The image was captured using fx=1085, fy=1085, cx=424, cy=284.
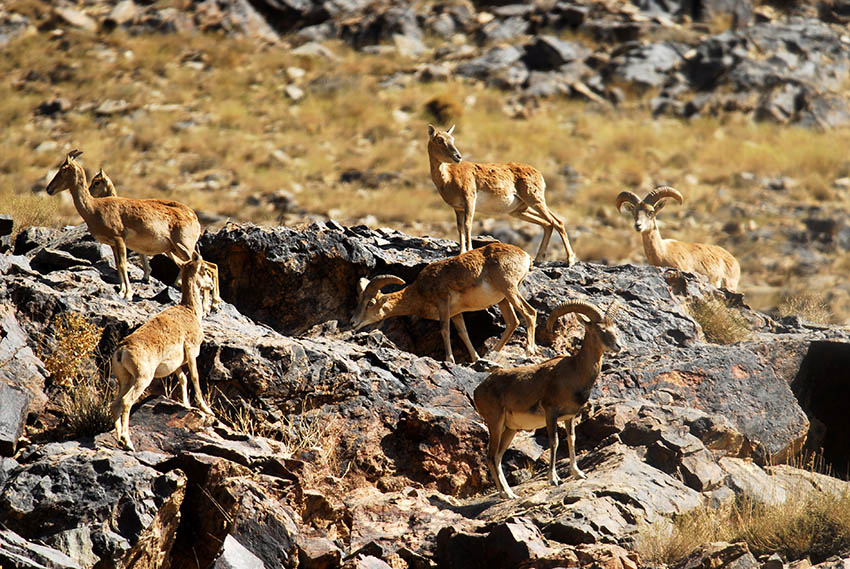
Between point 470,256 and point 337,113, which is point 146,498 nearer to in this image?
point 470,256

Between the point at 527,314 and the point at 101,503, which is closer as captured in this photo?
the point at 101,503

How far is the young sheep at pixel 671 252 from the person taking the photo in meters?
18.7

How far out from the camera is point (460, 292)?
559 inches

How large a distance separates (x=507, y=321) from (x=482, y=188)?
9.86 feet

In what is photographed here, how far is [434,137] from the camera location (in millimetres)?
16828

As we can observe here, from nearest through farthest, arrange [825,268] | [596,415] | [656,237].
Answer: [596,415]
[656,237]
[825,268]

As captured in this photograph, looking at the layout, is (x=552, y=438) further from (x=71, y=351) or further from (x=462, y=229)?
(x=462, y=229)

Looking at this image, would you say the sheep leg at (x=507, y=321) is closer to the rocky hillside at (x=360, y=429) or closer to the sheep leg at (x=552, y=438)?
the rocky hillside at (x=360, y=429)

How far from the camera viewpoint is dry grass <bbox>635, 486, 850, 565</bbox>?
10305mm

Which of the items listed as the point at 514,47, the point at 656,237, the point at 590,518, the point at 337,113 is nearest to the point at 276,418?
the point at 590,518

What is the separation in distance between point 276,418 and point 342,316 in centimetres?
373

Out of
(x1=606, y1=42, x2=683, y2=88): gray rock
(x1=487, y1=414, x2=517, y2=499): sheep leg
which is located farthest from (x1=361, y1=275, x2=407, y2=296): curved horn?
(x1=606, y1=42, x2=683, y2=88): gray rock

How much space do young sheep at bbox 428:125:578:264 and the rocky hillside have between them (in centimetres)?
73

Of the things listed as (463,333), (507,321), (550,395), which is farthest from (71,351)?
(507,321)
